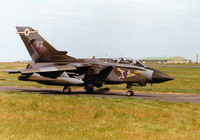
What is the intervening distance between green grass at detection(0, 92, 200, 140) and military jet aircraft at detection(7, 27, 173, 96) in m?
5.99

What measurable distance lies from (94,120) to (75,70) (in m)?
Result: 13.3

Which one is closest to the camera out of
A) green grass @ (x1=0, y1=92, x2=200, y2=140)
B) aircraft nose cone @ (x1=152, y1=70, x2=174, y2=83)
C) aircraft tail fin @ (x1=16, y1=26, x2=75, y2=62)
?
green grass @ (x1=0, y1=92, x2=200, y2=140)

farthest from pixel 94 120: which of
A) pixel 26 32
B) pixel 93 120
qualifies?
pixel 26 32

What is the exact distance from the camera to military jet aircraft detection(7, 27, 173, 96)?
23.4m

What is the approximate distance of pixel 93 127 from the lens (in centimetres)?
1149

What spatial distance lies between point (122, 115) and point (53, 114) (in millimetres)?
3246

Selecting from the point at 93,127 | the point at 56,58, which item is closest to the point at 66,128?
the point at 93,127

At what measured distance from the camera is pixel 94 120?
1292 cm

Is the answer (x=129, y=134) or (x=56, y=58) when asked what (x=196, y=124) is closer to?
(x=129, y=134)

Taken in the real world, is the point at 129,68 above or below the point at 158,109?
above

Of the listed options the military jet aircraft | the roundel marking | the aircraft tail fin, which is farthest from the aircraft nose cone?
the roundel marking

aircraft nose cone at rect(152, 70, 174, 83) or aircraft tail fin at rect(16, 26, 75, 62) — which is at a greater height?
aircraft tail fin at rect(16, 26, 75, 62)

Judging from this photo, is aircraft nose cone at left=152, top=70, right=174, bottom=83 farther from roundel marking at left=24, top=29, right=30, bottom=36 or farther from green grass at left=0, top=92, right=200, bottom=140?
roundel marking at left=24, top=29, right=30, bottom=36

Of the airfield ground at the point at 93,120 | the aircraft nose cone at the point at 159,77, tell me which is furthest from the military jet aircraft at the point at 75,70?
the airfield ground at the point at 93,120
